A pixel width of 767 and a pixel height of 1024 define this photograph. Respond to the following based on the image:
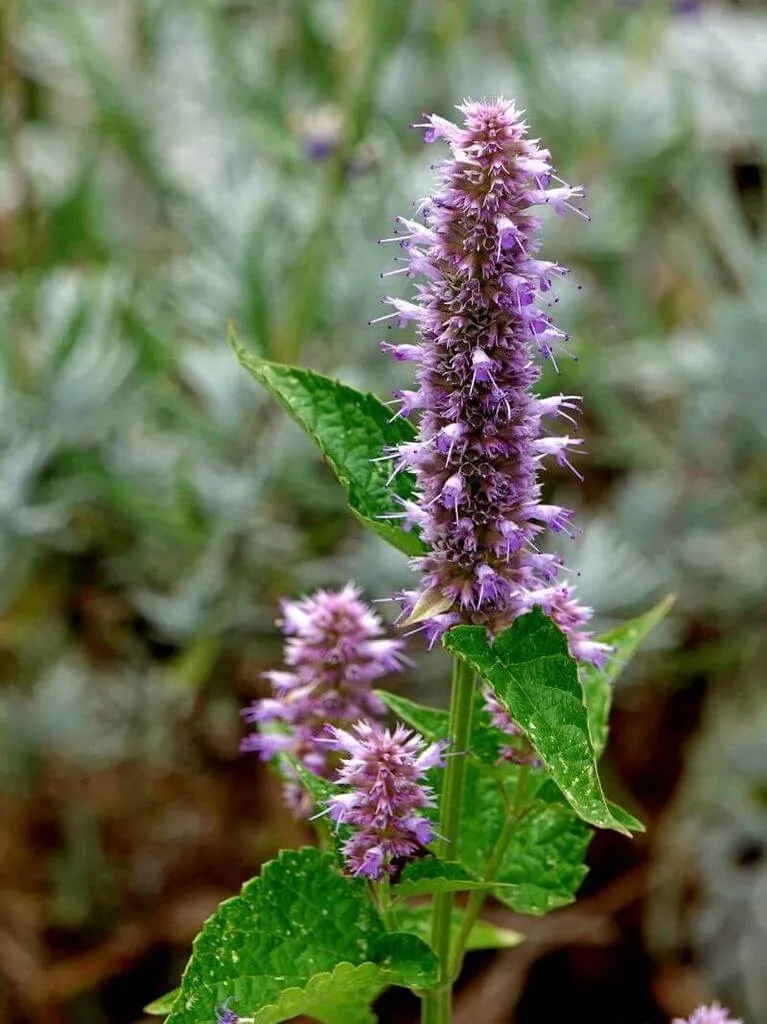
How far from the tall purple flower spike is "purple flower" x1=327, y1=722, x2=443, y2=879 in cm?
6

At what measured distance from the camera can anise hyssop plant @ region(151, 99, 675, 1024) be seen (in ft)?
1.74

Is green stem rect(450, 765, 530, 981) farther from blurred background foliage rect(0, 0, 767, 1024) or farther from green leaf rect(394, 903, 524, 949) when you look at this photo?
blurred background foliage rect(0, 0, 767, 1024)

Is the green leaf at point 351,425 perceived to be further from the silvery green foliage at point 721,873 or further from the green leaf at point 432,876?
the silvery green foliage at point 721,873

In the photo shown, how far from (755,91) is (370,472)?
5.97 feet

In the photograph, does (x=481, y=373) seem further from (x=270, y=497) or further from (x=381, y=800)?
(x=270, y=497)

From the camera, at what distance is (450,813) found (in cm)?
61

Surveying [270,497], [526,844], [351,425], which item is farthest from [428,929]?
[270,497]

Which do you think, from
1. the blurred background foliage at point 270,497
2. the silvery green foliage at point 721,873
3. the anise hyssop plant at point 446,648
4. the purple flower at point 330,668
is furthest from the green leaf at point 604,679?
the silvery green foliage at point 721,873

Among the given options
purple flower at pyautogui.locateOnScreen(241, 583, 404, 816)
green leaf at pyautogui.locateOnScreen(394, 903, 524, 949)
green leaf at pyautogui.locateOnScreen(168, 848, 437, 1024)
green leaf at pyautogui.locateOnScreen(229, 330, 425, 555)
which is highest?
green leaf at pyautogui.locateOnScreen(229, 330, 425, 555)

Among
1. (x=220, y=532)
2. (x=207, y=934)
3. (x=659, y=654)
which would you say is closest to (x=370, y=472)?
(x=207, y=934)

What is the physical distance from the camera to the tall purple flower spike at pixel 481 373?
20.7 inches

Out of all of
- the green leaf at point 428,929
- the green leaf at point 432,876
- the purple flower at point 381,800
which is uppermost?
the purple flower at point 381,800

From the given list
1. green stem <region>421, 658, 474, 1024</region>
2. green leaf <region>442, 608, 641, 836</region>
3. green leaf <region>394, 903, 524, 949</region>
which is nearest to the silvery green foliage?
green leaf <region>394, 903, 524, 949</region>

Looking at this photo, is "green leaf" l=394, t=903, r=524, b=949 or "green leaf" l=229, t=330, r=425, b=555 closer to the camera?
"green leaf" l=229, t=330, r=425, b=555
